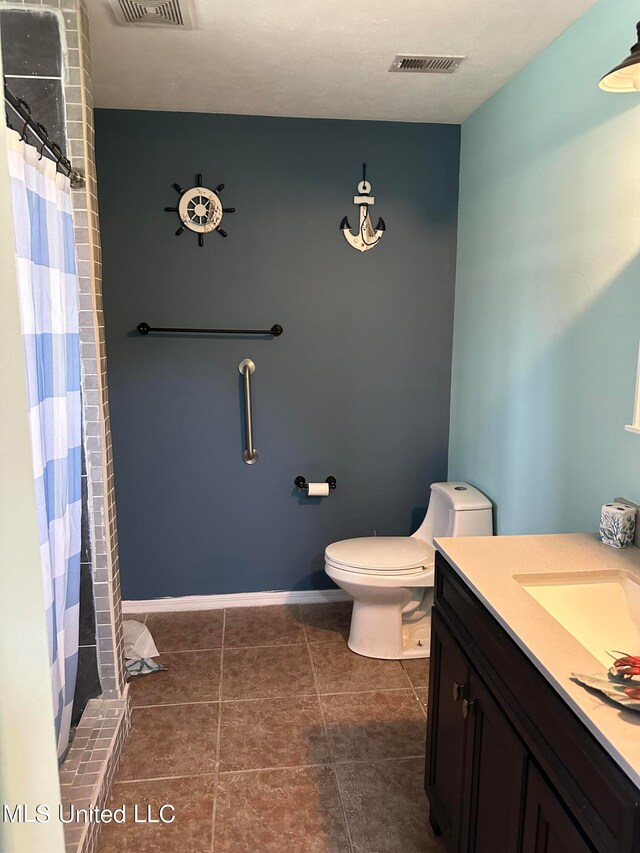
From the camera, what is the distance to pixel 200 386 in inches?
123

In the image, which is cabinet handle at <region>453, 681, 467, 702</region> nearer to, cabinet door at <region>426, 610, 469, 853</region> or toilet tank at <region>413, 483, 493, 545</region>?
cabinet door at <region>426, 610, 469, 853</region>

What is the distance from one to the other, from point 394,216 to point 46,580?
2.34 meters

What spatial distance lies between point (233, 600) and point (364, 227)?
2028 mm

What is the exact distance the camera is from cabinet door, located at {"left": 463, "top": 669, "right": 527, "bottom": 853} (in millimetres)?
1249

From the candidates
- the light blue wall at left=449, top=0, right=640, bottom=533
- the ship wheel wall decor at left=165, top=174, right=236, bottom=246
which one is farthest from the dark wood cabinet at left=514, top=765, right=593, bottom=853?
the ship wheel wall decor at left=165, top=174, right=236, bottom=246

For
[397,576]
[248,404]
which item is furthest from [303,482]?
[397,576]

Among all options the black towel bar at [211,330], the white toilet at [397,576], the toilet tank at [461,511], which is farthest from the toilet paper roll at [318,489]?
the black towel bar at [211,330]

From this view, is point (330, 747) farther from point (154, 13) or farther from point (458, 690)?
point (154, 13)

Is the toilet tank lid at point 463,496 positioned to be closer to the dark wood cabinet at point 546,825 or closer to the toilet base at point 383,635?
the toilet base at point 383,635

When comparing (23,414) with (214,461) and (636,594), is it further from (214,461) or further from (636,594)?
(214,461)

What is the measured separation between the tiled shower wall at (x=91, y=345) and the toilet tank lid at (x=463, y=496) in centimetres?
144

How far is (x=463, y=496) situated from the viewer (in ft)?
9.22

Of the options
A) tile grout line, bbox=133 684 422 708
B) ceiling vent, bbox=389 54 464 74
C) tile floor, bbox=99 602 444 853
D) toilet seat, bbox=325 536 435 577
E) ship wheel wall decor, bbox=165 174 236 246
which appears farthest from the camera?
ship wheel wall decor, bbox=165 174 236 246

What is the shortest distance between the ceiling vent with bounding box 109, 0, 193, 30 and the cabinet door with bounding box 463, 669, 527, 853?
2086 millimetres
